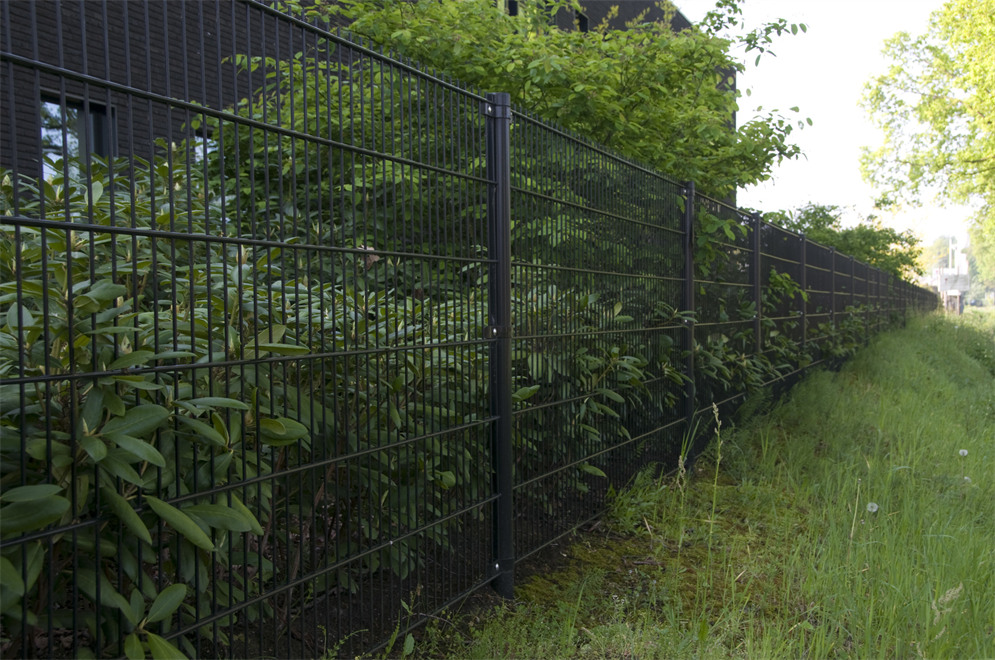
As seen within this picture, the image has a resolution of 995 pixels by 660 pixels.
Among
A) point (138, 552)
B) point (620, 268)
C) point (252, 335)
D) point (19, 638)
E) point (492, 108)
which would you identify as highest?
point (492, 108)

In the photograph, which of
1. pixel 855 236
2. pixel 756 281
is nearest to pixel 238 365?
pixel 756 281

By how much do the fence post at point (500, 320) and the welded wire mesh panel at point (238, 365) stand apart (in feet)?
0.24

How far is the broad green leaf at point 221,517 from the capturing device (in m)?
2.14

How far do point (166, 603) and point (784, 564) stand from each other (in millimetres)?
3252

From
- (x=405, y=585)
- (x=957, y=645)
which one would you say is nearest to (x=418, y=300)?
(x=405, y=585)

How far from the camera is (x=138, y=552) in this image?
2045mm

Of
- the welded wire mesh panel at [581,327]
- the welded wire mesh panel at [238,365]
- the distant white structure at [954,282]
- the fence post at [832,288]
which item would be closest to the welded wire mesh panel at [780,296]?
the fence post at [832,288]

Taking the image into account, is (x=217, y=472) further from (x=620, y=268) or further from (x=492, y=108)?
(x=620, y=268)

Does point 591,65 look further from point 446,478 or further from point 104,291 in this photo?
point 104,291

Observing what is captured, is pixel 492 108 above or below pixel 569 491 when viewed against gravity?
above

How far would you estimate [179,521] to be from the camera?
1999 millimetres

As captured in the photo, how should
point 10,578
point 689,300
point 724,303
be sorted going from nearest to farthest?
point 10,578 < point 689,300 < point 724,303

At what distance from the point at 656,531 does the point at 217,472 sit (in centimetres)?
322

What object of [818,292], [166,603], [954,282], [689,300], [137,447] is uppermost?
[954,282]
